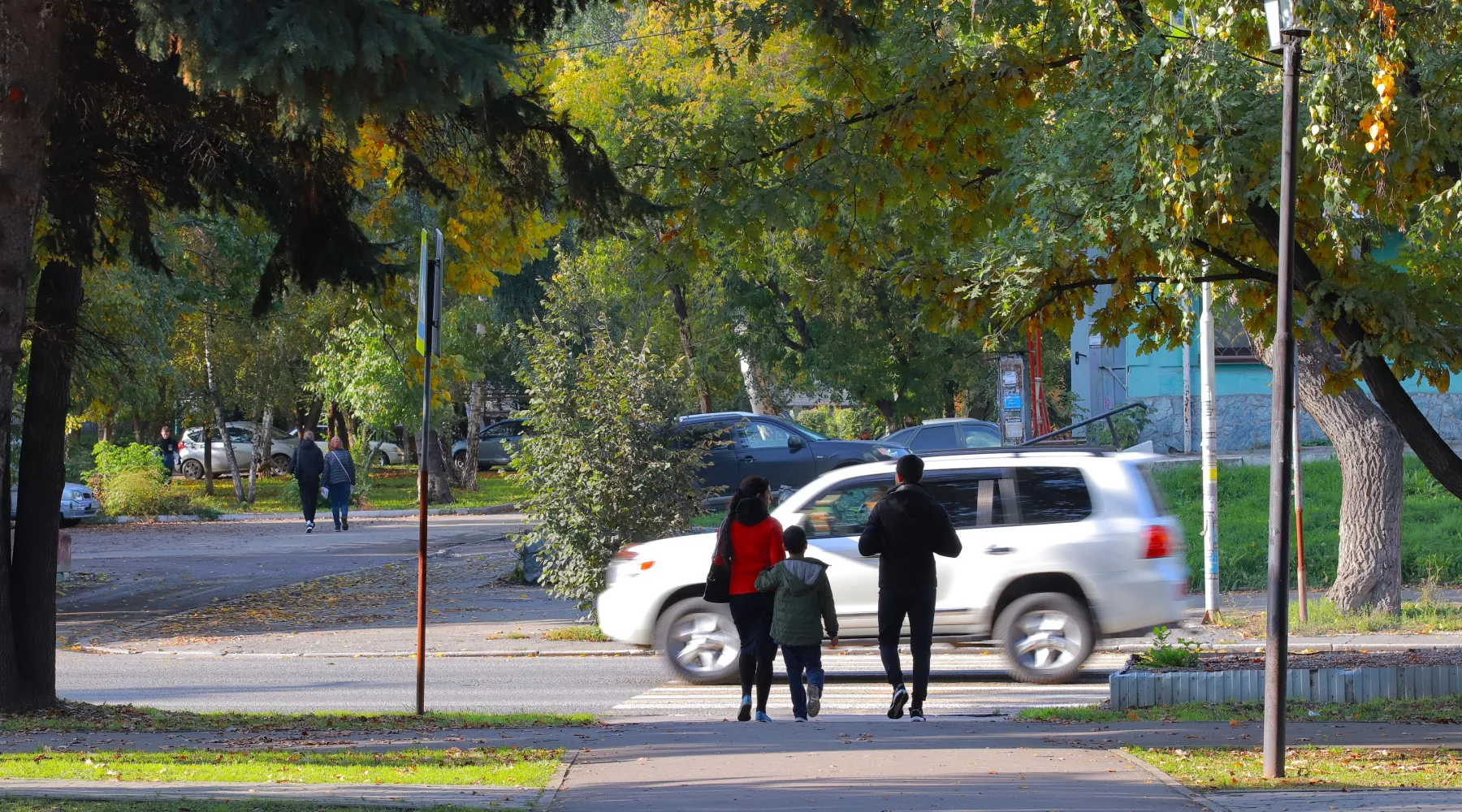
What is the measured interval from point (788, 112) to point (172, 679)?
25.1 ft

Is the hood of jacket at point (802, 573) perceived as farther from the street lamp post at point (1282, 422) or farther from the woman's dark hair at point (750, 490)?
the street lamp post at point (1282, 422)

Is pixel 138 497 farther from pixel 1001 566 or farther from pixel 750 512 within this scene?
pixel 750 512

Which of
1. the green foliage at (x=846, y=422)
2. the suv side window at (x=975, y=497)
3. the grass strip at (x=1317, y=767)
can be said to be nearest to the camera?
the grass strip at (x=1317, y=767)

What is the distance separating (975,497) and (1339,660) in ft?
10.2

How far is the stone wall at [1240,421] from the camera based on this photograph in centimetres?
2697

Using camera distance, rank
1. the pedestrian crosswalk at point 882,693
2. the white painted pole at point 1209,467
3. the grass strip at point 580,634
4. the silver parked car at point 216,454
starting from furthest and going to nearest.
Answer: the silver parked car at point 216,454
the white painted pole at point 1209,467
the grass strip at point 580,634
the pedestrian crosswalk at point 882,693

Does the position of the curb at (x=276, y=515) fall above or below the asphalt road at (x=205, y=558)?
above

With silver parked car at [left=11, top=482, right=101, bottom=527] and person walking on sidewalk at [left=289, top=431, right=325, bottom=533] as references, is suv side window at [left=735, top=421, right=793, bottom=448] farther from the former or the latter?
silver parked car at [left=11, top=482, right=101, bottom=527]

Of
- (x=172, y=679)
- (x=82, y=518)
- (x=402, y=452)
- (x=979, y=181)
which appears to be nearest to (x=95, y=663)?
(x=172, y=679)

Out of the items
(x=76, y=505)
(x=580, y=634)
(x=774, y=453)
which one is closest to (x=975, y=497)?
Result: (x=580, y=634)

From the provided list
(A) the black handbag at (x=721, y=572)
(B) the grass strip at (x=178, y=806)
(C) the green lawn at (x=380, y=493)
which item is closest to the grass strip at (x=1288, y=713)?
(A) the black handbag at (x=721, y=572)

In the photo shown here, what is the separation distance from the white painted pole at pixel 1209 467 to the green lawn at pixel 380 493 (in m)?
20.5

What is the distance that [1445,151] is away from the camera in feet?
28.4

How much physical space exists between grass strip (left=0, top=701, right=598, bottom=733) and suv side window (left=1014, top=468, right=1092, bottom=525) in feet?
13.3
